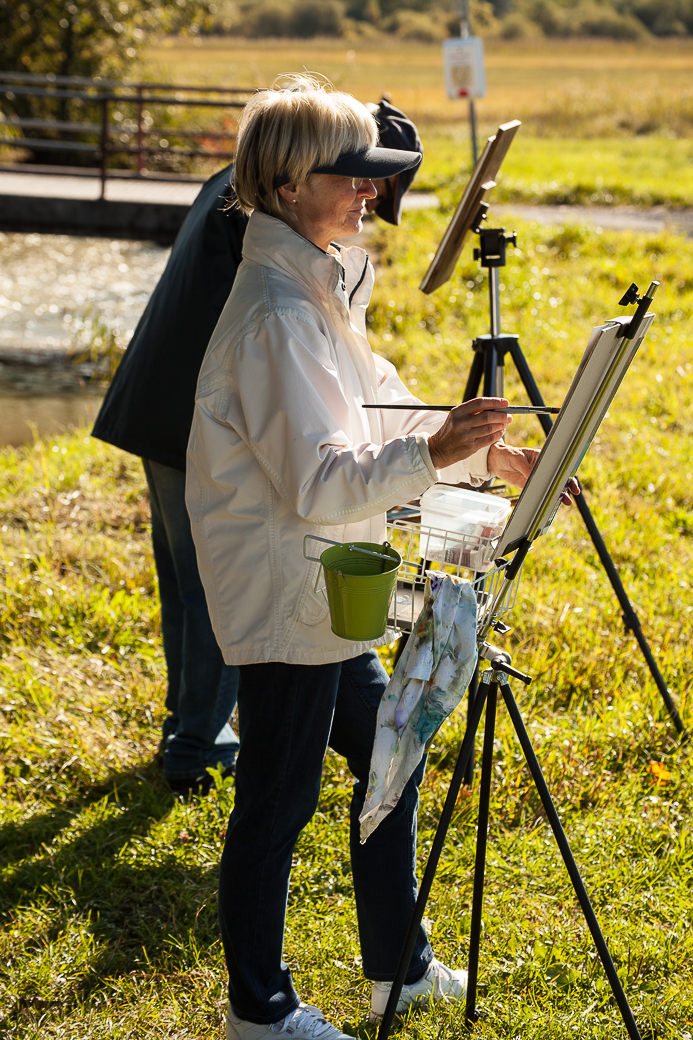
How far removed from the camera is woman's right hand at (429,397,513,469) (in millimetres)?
1516

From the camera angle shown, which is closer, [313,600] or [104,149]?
[313,600]

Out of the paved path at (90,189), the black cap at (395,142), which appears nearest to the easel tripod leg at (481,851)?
the black cap at (395,142)

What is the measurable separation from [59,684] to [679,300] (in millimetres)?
6656

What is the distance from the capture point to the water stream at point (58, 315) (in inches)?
288

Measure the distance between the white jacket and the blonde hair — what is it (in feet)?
0.23

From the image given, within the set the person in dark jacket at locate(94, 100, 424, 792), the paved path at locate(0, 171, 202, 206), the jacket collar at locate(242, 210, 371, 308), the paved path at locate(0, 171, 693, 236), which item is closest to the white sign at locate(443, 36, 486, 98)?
the paved path at locate(0, 171, 693, 236)

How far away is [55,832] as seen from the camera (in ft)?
8.45

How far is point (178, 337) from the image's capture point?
8.15ft

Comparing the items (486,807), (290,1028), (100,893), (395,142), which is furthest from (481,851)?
(395,142)

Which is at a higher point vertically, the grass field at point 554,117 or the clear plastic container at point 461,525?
the grass field at point 554,117

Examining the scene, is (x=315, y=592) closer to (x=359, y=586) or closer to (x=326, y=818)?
(x=359, y=586)

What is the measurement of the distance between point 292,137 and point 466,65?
7.50 meters

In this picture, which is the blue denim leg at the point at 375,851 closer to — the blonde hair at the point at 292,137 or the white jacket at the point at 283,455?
the white jacket at the point at 283,455

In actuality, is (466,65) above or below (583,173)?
above
